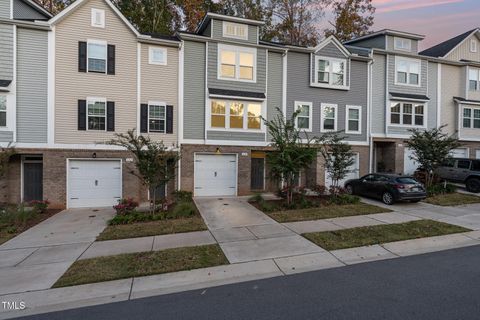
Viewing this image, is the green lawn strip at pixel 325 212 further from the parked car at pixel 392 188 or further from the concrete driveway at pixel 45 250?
the concrete driveway at pixel 45 250

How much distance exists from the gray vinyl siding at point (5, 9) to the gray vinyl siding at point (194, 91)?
27.4ft

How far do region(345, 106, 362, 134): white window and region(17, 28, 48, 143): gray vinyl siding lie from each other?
17421mm

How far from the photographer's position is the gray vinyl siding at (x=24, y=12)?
13.8 meters

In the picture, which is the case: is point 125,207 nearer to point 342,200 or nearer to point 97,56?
point 97,56

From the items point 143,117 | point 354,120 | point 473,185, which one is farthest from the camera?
point 354,120

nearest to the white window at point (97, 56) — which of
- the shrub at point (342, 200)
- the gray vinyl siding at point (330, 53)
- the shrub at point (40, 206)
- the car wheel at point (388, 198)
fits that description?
the shrub at point (40, 206)

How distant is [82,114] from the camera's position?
13.9 m

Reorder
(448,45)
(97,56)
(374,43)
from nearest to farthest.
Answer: (97,56) < (374,43) < (448,45)

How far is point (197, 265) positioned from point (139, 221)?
522cm

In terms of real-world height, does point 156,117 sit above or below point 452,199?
above

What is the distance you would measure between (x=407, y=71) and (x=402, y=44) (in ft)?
6.58

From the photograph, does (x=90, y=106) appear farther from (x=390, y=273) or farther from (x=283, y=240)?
(x=390, y=273)

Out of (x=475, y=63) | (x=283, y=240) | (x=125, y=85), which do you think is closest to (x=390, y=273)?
(x=283, y=240)

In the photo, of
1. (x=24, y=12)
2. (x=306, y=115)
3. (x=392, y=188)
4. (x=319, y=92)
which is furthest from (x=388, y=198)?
(x=24, y=12)
